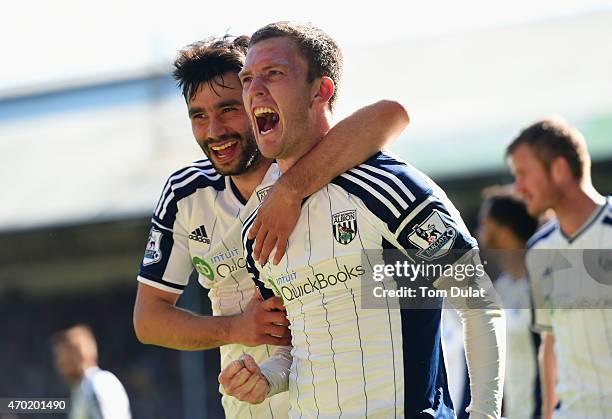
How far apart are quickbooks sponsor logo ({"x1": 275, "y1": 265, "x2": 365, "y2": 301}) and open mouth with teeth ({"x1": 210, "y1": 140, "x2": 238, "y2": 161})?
30.0 inches

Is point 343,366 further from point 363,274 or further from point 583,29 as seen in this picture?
point 583,29

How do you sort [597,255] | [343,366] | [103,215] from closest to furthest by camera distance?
1. [343,366]
2. [597,255]
3. [103,215]

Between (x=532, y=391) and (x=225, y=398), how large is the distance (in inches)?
122

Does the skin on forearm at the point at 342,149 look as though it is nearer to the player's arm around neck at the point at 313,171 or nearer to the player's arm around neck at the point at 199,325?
the player's arm around neck at the point at 313,171

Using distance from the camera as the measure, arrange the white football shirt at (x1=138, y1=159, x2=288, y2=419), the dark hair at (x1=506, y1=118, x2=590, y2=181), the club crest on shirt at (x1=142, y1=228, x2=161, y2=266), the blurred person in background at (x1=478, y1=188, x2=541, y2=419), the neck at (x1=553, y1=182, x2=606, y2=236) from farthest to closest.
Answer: the blurred person in background at (x1=478, y1=188, x2=541, y2=419)
the dark hair at (x1=506, y1=118, x2=590, y2=181)
the neck at (x1=553, y1=182, x2=606, y2=236)
the club crest on shirt at (x1=142, y1=228, x2=161, y2=266)
the white football shirt at (x1=138, y1=159, x2=288, y2=419)

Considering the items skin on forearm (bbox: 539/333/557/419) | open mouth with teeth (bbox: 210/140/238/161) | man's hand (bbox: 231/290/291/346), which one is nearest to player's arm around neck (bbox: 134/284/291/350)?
man's hand (bbox: 231/290/291/346)

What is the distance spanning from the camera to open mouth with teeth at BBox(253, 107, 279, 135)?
374 cm

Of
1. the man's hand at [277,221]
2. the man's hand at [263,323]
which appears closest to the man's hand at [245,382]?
the man's hand at [263,323]

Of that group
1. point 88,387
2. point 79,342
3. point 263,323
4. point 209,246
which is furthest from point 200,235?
point 79,342

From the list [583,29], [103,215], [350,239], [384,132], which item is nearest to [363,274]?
[350,239]

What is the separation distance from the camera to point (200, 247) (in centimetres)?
442

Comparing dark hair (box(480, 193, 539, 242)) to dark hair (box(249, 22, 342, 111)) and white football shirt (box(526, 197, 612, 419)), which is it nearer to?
white football shirt (box(526, 197, 612, 419))

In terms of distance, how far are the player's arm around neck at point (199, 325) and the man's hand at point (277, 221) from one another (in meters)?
0.23

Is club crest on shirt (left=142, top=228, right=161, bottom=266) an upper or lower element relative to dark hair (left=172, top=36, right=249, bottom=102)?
lower
